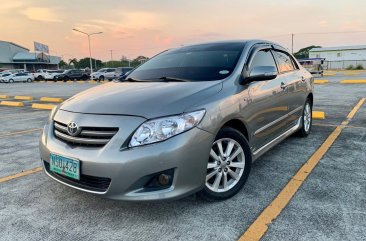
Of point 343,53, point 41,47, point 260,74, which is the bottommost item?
point 260,74

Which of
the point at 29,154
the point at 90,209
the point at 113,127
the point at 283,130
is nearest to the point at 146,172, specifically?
the point at 113,127

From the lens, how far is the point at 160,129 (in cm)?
256

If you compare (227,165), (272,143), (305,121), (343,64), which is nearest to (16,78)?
(305,121)

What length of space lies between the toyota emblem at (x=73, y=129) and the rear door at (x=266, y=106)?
1.69 meters

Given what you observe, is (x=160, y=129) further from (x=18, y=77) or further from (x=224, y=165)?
(x=18, y=77)

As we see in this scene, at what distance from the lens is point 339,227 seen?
2541 millimetres

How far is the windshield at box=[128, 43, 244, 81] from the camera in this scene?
3480mm

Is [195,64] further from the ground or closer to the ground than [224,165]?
further from the ground

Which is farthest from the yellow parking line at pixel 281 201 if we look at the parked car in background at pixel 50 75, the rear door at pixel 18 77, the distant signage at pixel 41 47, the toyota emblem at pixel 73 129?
the distant signage at pixel 41 47

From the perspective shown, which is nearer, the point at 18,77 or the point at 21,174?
the point at 21,174

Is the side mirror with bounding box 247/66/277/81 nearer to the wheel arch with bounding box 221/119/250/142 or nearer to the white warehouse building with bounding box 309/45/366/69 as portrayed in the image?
the wheel arch with bounding box 221/119/250/142

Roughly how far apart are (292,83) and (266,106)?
43.0 inches

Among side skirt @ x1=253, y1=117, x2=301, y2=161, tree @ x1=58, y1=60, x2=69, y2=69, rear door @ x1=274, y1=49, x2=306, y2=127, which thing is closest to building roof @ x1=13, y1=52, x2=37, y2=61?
tree @ x1=58, y1=60, x2=69, y2=69

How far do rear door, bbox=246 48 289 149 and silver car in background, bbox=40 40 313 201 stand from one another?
0.01m
